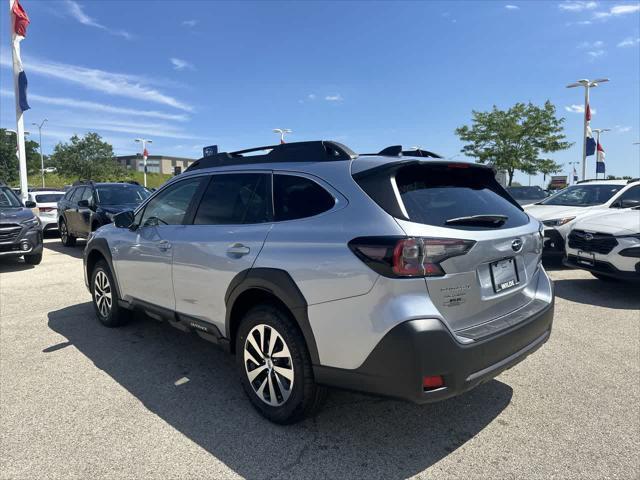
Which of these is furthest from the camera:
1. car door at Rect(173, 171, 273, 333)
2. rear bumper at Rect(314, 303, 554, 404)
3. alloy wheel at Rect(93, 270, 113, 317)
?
alloy wheel at Rect(93, 270, 113, 317)

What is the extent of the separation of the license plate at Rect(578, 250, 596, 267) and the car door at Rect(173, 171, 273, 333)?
17.7ft

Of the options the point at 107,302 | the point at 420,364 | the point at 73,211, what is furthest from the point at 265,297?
the point at 73,211

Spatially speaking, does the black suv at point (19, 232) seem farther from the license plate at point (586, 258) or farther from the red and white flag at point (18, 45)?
the red and white flag at point (18, 45)

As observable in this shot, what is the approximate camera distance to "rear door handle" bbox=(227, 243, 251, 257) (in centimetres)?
312

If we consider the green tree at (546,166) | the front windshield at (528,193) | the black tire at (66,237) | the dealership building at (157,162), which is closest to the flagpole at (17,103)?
the black tire at (66,237)

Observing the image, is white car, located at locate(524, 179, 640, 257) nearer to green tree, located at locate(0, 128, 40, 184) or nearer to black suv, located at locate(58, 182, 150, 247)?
black suv, located at locate(58, 182, 150, 247)

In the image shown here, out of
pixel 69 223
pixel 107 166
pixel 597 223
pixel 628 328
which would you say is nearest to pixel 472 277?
pixel 628 328

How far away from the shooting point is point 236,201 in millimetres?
3473

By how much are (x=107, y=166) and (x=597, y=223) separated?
55907 millimetres

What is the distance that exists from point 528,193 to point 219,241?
18198 mm

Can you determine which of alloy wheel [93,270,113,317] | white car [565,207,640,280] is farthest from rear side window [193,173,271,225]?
white car [565,207,640,280]

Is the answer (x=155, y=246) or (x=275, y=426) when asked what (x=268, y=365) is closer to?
(x=275, y=426)

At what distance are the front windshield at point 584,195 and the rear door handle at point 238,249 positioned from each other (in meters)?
8.36

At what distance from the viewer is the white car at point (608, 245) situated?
6.11 metres
